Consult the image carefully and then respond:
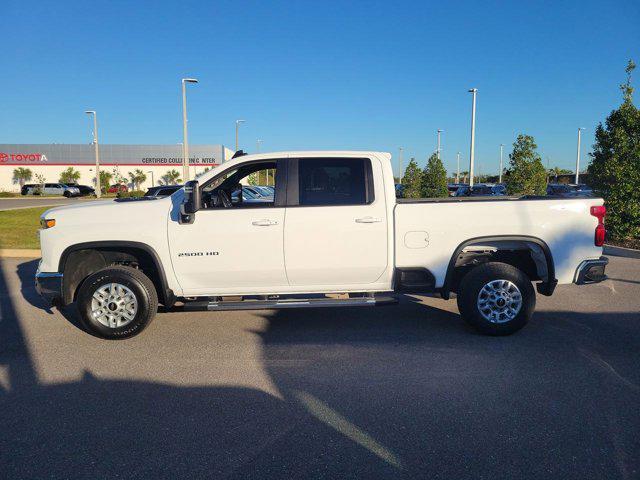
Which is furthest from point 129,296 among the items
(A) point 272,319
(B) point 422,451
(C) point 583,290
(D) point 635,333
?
(C) point 583,290

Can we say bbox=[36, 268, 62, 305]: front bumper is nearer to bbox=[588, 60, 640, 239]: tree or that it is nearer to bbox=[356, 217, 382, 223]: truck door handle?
bbox=[356, 217, 382, 223]: truck door handle

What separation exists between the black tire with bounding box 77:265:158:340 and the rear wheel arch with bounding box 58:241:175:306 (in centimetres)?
18

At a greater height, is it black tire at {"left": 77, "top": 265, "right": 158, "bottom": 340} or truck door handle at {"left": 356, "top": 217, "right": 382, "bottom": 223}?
truck door handle at {"left": 356, "top": 217, "right": 382, "bottom": 223}

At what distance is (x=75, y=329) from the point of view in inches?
232

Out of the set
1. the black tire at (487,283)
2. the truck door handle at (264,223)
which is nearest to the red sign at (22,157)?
the truck door handle at (264,223)

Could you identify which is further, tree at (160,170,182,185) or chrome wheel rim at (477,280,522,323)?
tree at (160,170,182,185)

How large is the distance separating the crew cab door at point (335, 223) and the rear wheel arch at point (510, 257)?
2.82ft

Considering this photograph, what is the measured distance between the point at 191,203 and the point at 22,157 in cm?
7733

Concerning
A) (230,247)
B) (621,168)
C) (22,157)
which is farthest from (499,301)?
(22,157)

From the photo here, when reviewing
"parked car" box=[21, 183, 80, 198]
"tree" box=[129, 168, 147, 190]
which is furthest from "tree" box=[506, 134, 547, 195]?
"tree" box=[129, 168, 147, 190]

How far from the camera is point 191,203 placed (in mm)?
5094

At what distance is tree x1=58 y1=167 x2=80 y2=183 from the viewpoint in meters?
66.6

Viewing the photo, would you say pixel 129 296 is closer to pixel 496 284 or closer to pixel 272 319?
pixel 272 319

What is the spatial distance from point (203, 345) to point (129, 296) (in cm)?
99
